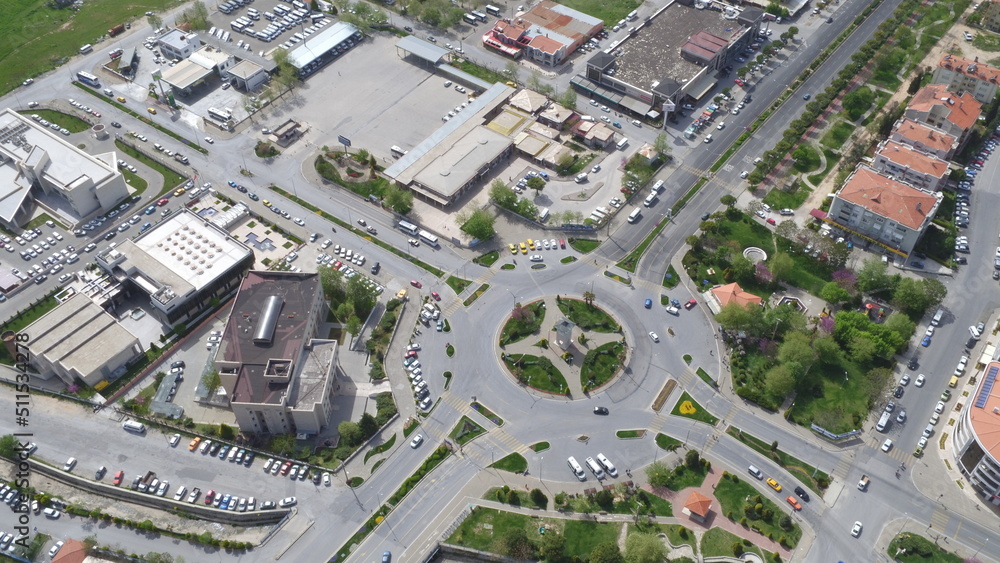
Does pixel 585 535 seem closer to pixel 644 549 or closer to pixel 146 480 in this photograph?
pixel 644 549

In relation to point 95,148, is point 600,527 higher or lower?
lower

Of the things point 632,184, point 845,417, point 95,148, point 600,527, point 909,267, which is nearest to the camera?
point 600,527

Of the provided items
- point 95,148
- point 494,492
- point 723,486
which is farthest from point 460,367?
point 95,148

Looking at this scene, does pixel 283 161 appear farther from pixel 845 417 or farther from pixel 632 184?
pixel 845 417

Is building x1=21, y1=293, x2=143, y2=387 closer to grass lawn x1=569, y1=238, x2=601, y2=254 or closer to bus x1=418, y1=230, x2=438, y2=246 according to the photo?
bus x1=418, y1=230, x2=438, y2=246

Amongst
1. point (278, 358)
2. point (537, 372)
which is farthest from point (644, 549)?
point (278, 358)

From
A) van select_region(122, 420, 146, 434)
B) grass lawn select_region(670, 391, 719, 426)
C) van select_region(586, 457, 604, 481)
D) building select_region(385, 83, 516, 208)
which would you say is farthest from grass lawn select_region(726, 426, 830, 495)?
van select_region(122, 420, 146, 434)
